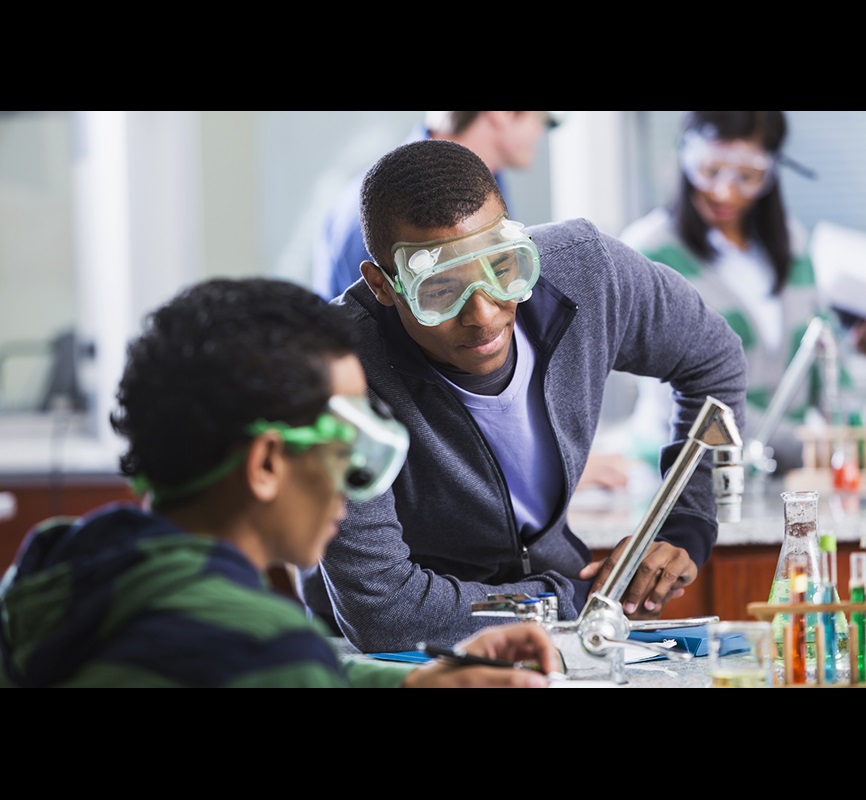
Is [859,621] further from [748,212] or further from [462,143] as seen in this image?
[748,212]

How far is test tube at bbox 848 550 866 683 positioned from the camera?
5.08 feet

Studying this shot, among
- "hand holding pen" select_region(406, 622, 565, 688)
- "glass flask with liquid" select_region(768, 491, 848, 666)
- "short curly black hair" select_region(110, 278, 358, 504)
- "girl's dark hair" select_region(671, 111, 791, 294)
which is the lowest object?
"hand holding pen" select_region(406, 622, 565, 688)

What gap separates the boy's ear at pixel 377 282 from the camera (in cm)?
196

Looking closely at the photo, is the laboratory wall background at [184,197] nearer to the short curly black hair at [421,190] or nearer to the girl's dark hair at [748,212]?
the girl's dark hair at [748,212]

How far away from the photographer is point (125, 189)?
191 inches

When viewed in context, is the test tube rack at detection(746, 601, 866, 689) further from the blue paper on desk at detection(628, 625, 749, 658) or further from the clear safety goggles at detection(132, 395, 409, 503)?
the clear safety goggles at detection(132, 395, 409, 503)

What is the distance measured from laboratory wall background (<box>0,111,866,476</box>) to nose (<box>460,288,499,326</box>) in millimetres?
2891

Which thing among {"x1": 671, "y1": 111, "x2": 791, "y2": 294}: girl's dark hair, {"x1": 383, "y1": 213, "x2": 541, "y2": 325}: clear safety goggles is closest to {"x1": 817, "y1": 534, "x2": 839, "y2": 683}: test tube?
{"x1": 383, "y1": 213, "x2": 541, "y2": 325}: clear safety goggles

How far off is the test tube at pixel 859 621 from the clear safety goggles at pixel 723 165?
Answer: 9.80ft
